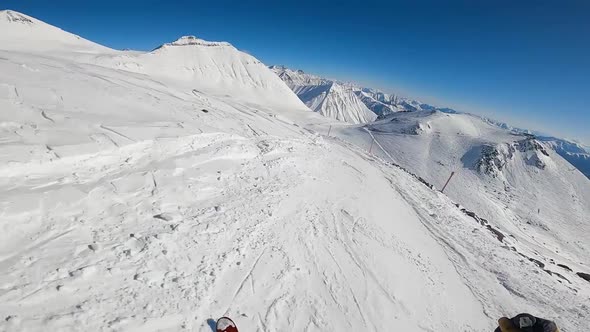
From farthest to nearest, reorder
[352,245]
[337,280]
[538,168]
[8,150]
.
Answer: [538,168], [352,245], [337,280], [8,150]

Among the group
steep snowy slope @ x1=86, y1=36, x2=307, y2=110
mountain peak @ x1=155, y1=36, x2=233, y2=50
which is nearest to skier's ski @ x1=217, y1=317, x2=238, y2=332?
steep snowy slope @ x1=86, y1=36, x2=307, y2=110

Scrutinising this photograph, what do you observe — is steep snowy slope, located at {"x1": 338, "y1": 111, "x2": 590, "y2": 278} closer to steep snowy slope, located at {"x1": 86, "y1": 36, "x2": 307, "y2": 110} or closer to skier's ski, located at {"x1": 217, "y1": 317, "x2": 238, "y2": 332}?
skier's ski, located at {"x1": 217, "y1": 317, "x2": 238, "y2": 332}

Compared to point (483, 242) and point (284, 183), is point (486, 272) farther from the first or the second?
point (284, 183)

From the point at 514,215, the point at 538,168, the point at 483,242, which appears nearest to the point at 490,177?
the point at 514,215

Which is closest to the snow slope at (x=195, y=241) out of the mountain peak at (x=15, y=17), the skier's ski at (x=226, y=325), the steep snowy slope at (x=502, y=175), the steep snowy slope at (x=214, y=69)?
the skier's ski at (x=226, y=325)

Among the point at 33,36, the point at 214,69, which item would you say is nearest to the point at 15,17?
the point at 33,36

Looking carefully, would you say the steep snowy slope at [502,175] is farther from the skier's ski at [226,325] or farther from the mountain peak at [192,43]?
the mountain peak at [192,43]
